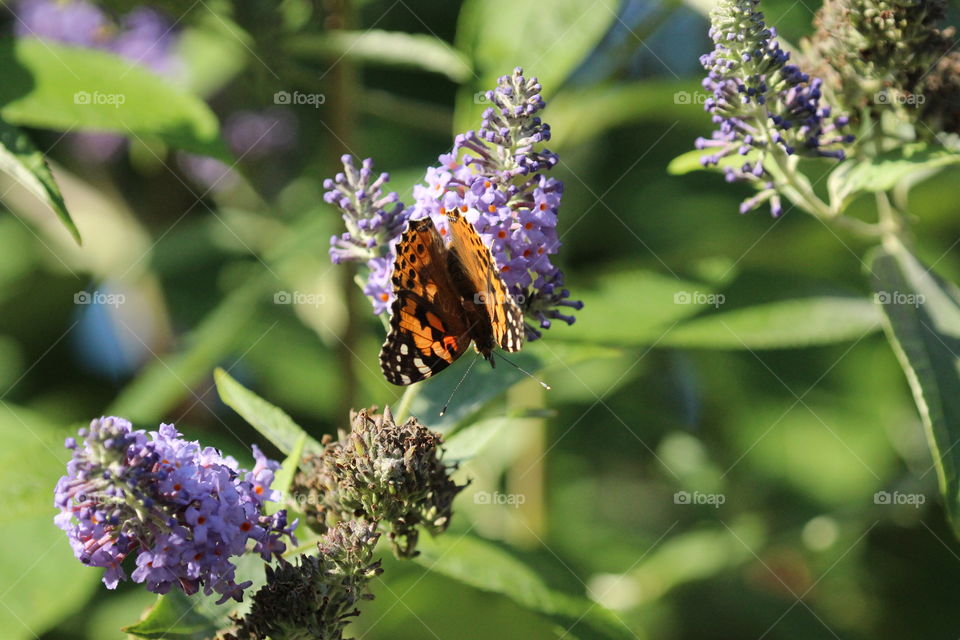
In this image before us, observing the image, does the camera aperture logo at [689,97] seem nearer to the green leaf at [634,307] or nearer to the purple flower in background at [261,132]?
the green leaf at [634,307]

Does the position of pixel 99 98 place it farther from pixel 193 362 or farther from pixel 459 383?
pixel 459 383

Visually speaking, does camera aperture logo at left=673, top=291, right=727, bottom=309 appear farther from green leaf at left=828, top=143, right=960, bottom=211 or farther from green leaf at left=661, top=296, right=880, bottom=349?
green leaf at left=828, top=143, right=960, bottom=211

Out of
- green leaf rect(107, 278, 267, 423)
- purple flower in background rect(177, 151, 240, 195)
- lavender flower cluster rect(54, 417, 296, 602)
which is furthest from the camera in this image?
purple flower in background rect(177, 151, 240, 195)

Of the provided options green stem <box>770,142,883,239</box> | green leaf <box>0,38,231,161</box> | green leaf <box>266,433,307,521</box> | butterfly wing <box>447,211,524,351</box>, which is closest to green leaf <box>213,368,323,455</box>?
green leaf <box>266,433,307,521</box>

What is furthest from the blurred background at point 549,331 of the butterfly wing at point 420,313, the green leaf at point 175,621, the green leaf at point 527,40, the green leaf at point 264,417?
the green leaf at point 175,621

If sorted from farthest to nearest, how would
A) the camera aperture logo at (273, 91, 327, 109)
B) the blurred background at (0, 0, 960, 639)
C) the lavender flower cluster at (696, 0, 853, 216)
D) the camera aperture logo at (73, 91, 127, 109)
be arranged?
the camera aperture logo at (273, 91, 327, 109) → the blurred background at (0, 0, 960, 639) → the camera aperture logo at (73, 91, 127, 109) → the lavender flower cluster at (696, 0, 853, 216)

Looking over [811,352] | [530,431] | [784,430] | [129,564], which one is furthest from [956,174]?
[129,564]

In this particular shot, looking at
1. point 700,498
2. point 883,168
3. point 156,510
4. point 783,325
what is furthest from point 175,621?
point 700,498
